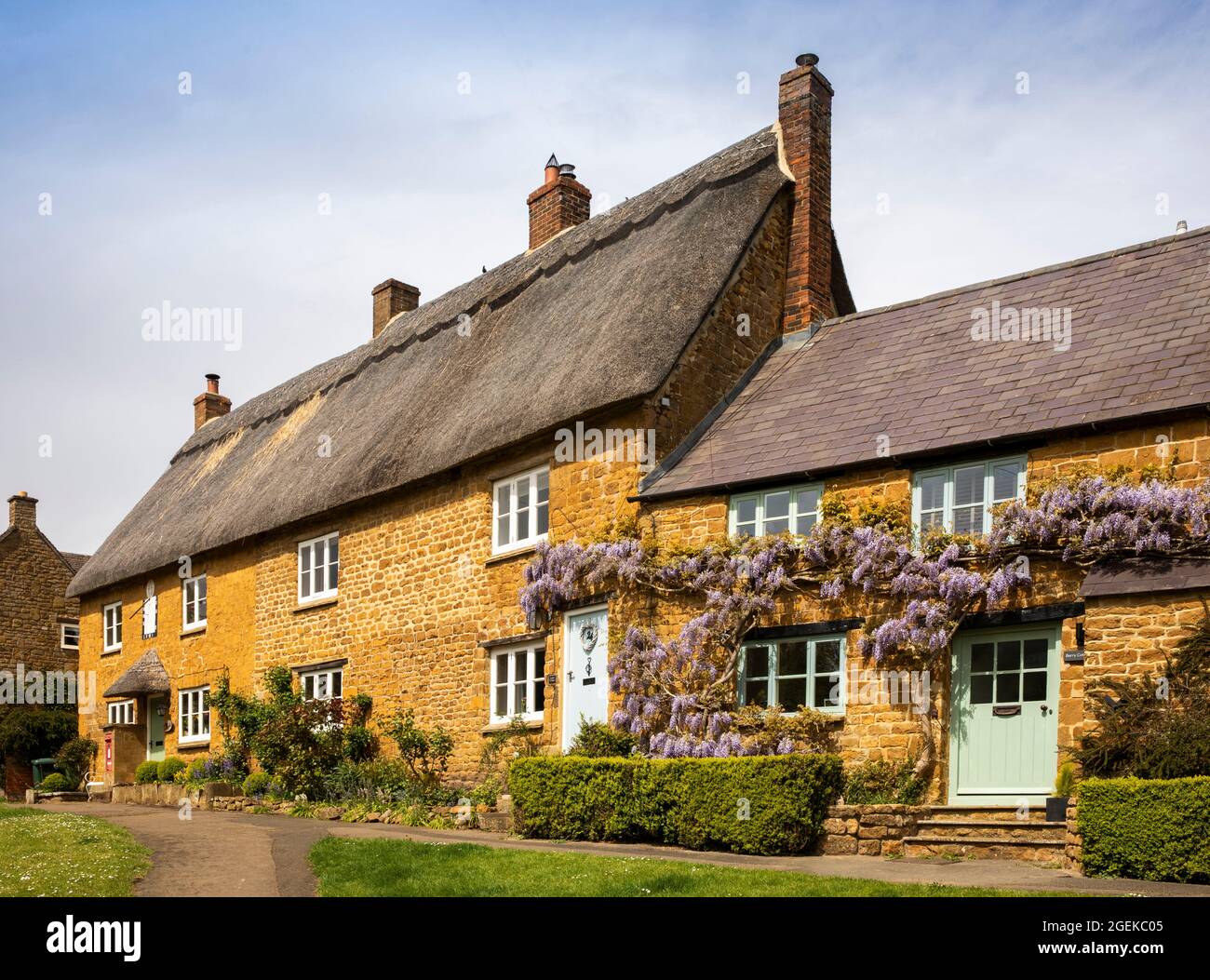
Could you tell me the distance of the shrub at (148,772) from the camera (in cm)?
2619

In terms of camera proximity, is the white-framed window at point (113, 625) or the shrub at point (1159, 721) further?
the white-framed window at point (113, 625)

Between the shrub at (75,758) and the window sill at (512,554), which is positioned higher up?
the window sill at (512,554)

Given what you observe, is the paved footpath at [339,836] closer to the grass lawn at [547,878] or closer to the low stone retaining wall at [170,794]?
the grass lawn at [547,878]

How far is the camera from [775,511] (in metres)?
16.0

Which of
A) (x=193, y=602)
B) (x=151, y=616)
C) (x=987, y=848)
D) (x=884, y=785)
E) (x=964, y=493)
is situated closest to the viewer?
(x=987, y=848)

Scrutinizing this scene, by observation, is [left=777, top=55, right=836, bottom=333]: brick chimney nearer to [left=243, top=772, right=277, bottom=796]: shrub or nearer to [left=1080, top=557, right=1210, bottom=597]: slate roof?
[left=1080, top=557, right=1210, bottom=597]: slate roof

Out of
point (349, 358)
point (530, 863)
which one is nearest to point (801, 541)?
point (530, 863)

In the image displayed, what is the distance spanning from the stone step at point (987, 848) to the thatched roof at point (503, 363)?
649cm

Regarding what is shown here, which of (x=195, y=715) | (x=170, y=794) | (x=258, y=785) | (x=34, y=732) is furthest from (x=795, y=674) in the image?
(x=34, y=732)

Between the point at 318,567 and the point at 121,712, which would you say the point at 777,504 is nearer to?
the point at 318,567

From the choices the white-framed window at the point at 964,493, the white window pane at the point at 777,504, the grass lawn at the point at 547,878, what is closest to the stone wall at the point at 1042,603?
the white-framed window at the point at 964,493

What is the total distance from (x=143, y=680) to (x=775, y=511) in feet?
55.7

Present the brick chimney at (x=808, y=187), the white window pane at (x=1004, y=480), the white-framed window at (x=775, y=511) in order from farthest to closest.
→ the brick chimney at (x=808, y=187) → the white-framed window at (x=775, y=511) → the white window pane at (x=1004, y=480)
